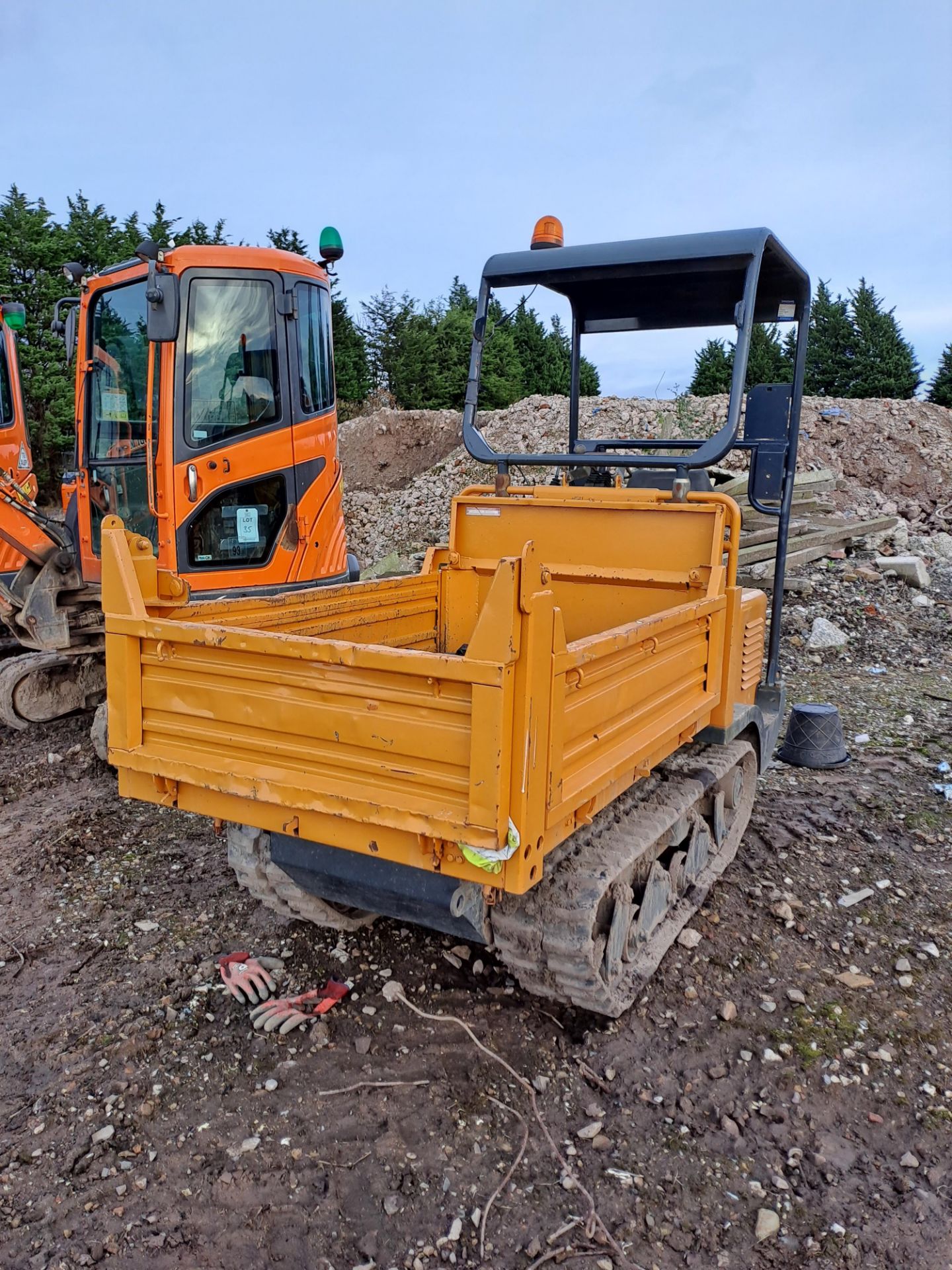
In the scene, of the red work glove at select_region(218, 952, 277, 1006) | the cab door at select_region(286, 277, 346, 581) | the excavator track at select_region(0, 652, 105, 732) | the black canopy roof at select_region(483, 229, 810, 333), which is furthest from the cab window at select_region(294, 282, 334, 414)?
the red work glove at select_region(218, 952, 277, 1006)

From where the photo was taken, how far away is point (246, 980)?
10.4 ft

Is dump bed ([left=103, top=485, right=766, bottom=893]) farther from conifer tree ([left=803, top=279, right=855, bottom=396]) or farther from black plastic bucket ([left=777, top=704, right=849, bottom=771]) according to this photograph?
conifer tree ([left=803, top=279, right=855, bottom=396])

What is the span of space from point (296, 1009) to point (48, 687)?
3872 mm

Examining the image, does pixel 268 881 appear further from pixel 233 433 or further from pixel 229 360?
pixel 229 360

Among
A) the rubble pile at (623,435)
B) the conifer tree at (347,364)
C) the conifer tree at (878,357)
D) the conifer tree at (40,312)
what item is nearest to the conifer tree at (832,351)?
the conifer tree at (878,357)

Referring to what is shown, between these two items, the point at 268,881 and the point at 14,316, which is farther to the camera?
the point at 14,316

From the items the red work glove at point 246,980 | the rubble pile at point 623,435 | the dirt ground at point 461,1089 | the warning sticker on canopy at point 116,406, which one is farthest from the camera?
the rubble pile at point 623,435

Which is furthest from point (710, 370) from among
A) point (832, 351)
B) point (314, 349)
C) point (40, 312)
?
point (314, 349)

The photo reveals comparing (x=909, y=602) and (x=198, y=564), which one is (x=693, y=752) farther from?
(x=909, y=602)

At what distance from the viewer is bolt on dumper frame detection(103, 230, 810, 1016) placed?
2150 mm

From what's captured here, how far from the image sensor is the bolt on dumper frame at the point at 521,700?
2.15m

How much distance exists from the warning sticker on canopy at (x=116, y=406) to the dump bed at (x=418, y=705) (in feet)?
8.76

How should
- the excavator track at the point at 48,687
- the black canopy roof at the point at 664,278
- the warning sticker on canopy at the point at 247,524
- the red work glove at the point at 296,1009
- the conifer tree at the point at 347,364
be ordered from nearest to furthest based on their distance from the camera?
the red work glove at the point at 296,1009 → the black canopy roof at the point at 664,278 → the warning sticker on canopy at the point at 247,524 → the excavator track at the point at 48,687 → the conifer tree at the point at 347,364

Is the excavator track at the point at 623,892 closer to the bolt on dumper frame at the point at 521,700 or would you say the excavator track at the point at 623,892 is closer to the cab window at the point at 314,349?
the bolt on dumper frame at the point at 521,700
